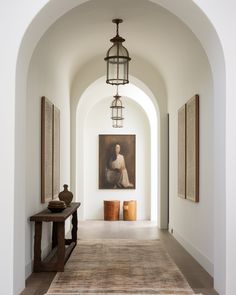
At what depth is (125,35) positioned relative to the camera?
1003 centimetres

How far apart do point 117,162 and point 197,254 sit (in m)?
9.54

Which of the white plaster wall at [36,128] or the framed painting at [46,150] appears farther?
the framed painting at [46,150]

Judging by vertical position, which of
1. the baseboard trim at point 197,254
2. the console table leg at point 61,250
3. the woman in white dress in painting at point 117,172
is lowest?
the baseboard trim at point 197,254

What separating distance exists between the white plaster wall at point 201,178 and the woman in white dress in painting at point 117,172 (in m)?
6.81

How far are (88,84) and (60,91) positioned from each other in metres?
1.91

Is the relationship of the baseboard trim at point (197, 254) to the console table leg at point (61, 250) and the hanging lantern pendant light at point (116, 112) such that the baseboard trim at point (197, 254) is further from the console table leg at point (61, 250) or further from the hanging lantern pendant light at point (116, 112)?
the hanging lantern pendant light at point (116, 112)

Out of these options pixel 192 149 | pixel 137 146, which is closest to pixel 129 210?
pixel 137 146

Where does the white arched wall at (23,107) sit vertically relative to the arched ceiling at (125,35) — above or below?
below

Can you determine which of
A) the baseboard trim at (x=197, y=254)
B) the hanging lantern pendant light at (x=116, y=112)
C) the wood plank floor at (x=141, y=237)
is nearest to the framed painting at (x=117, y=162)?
the hanging lantern pendant light at (x=116, y=112)

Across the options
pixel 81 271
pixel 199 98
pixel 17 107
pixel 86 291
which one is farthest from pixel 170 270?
pixel 17 107

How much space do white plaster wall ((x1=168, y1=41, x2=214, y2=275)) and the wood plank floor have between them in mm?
156

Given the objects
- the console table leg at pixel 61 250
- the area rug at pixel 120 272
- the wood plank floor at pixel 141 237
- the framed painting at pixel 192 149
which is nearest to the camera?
the area rug at pixel 120 272

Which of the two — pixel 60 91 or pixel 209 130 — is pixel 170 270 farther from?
pixel 60 91

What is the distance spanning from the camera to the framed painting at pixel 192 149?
7.95 metres
